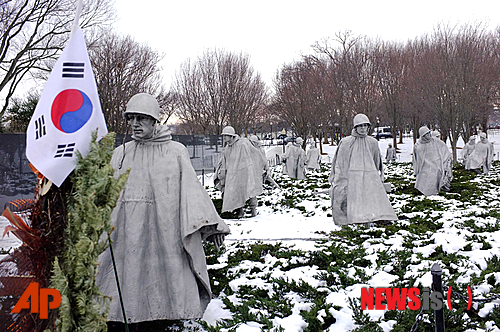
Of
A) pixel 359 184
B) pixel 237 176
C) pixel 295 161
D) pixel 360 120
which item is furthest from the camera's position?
pixel 295 161

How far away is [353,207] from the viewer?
7504mm

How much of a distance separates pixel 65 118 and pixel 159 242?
159cm

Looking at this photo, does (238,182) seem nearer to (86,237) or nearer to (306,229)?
(306,229)

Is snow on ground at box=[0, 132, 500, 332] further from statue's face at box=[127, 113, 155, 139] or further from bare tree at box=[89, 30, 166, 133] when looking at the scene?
A: bare tree at box=[89, 30, 166, 133]

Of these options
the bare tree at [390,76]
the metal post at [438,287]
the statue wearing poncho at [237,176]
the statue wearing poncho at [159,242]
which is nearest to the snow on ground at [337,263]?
the statue wearing poncho at [159,242]

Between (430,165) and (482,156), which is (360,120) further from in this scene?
(482,156)

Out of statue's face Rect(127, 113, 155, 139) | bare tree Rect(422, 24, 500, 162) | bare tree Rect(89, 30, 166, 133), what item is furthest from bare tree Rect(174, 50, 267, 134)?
statue's face Rect(127, 113, 155, 139)

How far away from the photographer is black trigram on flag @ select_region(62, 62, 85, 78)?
238 cm

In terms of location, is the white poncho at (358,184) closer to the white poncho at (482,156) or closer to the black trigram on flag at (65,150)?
the black trigram on flag at (65,150)

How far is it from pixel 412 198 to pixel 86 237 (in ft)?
33.9

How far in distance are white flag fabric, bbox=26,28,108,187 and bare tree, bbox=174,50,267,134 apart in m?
24.0

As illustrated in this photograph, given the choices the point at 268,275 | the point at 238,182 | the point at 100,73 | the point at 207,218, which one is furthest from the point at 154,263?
the point at 100,73

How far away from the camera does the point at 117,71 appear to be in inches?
703

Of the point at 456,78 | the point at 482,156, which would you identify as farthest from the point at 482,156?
the point at 456,78
